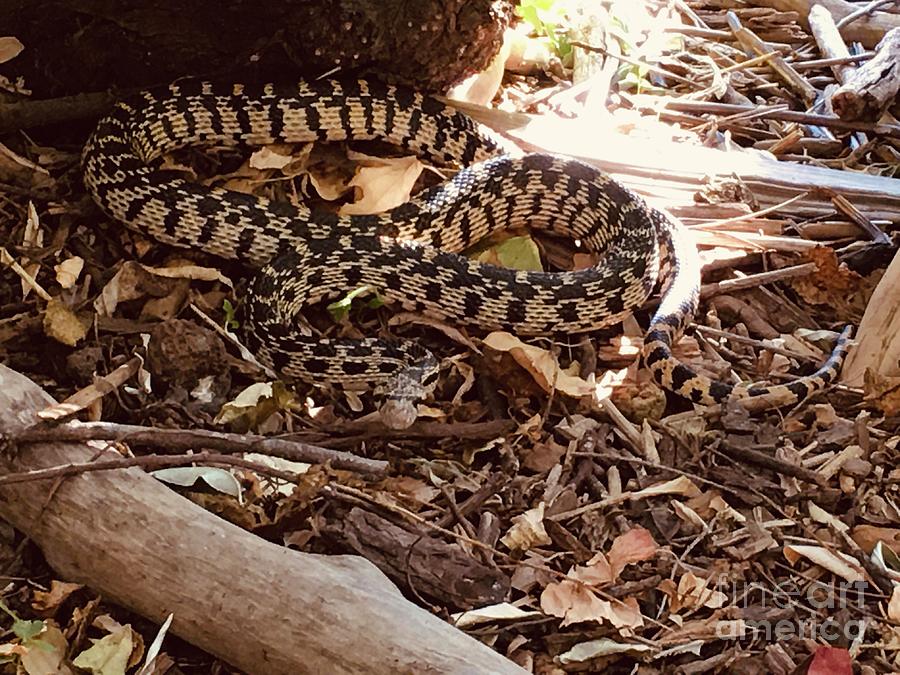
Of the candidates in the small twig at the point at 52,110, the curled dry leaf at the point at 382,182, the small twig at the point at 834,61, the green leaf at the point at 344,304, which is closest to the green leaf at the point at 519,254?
the curled dry leaf at the point at 382,182

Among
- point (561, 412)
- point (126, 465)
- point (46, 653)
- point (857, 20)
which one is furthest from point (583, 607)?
point (857, 20)

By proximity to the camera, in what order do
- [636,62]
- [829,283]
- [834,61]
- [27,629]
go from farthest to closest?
[834,61], [636,62], [829,283], [27,629]

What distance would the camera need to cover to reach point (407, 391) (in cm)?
387

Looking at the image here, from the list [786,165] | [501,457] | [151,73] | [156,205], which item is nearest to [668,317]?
[501,457]

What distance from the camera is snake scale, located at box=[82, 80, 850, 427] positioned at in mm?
4164

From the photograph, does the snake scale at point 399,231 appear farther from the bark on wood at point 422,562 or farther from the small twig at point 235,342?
the bark on wood at point 422,562

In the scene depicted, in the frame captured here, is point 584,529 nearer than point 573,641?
No

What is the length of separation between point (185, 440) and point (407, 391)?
108cm

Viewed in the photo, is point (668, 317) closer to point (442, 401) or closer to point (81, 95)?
point (442, 401)

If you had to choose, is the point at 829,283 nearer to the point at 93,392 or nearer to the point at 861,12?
the point at 861,12

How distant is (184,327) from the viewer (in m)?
3.92

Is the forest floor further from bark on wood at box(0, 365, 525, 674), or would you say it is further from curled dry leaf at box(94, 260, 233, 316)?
bark on wood at box(0, 365, 525, 674)

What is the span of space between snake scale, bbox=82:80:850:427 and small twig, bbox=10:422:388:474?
2.14 feet

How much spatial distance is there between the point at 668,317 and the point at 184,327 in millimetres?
2193
